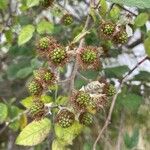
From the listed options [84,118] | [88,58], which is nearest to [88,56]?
[88,58]

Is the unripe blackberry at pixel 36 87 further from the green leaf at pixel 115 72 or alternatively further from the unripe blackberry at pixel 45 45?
the green leaf at pixel 115 72

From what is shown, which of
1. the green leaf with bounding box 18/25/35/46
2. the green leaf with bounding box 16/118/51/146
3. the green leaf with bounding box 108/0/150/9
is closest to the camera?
the green leaf with bounding box 108/0/150/9

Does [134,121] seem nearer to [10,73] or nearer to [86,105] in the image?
[10,73]

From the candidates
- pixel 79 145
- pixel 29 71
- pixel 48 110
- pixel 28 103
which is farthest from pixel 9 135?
pixel 48 110

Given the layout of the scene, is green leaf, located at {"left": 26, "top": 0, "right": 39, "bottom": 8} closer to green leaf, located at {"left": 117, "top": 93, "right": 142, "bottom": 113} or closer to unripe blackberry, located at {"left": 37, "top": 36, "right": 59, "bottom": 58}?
unripe blackberry, located at {"left": 37, "top": 36, "right": 59, "bottom": 58}

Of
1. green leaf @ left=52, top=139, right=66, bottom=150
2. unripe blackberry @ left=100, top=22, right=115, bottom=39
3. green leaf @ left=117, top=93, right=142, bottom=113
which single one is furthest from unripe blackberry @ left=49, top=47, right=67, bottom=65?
green leaf @ left=117, top=93, right=142, bottom=113

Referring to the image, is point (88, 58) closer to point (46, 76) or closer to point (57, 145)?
point (46, 76)

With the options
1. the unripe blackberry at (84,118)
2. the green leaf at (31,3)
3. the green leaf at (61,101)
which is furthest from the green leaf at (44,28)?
the unripe blackberry at (84,118)
